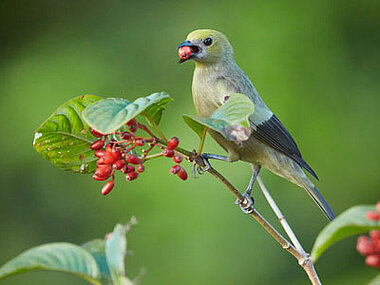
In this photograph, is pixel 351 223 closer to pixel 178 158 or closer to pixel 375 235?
pixel 375 235

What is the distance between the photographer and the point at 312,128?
4188 mm

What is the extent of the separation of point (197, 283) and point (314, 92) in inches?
64.5

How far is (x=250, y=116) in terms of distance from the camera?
2428 mm

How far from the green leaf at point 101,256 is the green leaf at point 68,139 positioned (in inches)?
Answer: 17.8

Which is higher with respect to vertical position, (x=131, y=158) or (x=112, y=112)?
(x=112, y=112)

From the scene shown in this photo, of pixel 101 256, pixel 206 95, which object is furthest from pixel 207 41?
pixel 101 256

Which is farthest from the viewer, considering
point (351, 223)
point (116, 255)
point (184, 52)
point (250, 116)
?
point (184, 52)

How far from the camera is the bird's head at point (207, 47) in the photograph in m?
2.70

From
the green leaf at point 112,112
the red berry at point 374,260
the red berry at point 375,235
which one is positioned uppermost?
the green leaf at point 112,112

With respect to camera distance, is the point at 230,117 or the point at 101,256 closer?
the point at 101,256

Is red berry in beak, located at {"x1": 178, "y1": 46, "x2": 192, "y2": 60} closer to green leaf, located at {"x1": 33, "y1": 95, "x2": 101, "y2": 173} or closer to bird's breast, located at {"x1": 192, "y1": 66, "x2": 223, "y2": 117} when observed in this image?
bird's breast, located at {"x1": 192, "y1": 66, "x2": 223, "y2": 117}

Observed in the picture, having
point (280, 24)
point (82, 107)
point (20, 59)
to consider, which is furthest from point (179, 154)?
point (20, 59)

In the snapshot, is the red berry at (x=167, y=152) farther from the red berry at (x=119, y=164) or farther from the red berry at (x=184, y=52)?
the red berry at (x=184, y=52)

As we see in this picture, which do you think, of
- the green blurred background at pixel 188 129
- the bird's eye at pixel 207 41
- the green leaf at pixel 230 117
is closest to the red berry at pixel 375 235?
the green leaf at pixel 230 117
